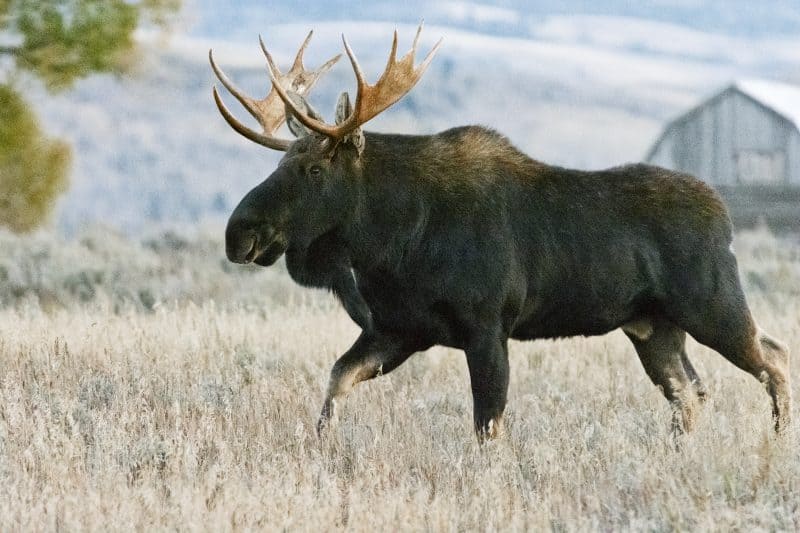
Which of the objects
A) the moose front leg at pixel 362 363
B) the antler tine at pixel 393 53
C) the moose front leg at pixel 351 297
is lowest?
the moose front leg at pixel 362 363

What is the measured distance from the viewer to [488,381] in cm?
654

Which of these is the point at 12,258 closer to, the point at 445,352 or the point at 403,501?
the point at 445,352

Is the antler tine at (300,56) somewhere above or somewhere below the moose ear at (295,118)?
above

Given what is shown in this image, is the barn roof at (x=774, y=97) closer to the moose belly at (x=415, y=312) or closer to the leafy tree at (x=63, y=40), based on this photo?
the leafy tree at (x=63, y=40)

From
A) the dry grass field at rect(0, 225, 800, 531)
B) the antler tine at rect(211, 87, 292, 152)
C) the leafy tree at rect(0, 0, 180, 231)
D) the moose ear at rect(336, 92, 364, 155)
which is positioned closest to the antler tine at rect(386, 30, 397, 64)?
the moose ear at rect(336, 92, 364, 155)

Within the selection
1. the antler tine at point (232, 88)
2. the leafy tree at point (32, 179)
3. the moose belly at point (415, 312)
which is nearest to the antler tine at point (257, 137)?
the antler tine at point (232, 88)

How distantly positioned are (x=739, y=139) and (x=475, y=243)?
29.0 meters

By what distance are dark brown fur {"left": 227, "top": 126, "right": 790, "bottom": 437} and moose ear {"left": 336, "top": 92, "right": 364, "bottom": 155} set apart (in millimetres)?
58

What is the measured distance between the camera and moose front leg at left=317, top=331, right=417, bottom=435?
22.8 feet

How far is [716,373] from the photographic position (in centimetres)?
859

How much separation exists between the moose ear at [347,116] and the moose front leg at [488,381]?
44.7 inches

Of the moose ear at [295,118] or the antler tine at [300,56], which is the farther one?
the antler tine at [300,56]

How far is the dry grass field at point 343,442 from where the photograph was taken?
5.47 m

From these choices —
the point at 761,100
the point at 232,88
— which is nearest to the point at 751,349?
the point at 232,88
